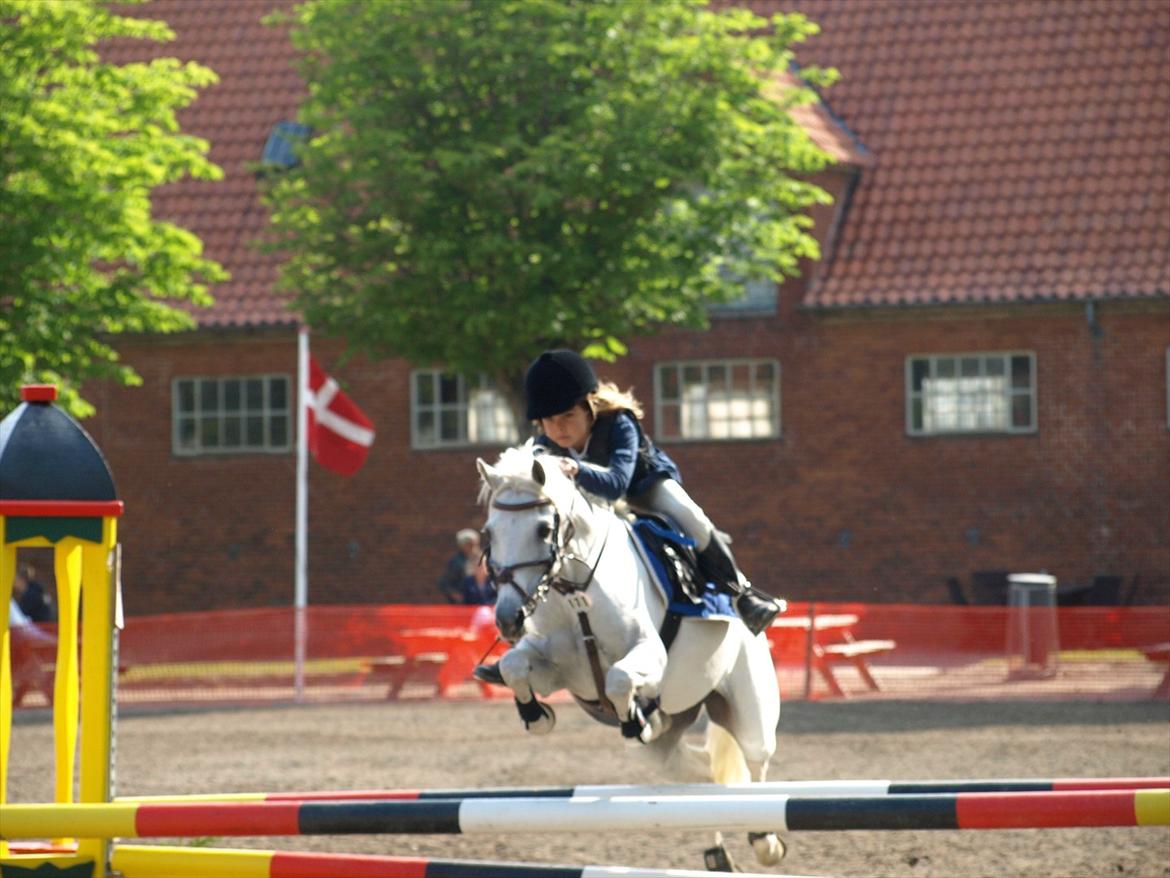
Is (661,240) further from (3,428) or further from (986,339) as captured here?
(3,428)

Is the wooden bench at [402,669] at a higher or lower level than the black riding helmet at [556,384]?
lower

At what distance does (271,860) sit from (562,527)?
163 centimetres

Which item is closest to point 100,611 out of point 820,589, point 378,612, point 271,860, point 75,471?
point 75,471

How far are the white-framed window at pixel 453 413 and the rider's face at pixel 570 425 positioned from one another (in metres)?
22.1

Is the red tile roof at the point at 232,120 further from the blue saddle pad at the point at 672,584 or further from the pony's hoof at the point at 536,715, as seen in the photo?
the pony's hoof at the point at 536,715

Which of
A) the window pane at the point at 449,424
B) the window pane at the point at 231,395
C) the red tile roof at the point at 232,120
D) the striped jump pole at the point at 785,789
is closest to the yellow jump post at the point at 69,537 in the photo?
the striped jump pole at the point at 785,789

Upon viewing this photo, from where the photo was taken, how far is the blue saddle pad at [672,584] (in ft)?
26.4

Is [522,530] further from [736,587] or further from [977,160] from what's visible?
[977,160]

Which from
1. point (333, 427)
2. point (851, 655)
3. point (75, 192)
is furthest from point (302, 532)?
point (851, 655)

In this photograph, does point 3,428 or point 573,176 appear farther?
point 573,176

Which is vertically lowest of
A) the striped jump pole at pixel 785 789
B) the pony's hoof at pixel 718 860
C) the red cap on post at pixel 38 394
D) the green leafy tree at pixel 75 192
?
the pony's hoof at pixel 718 860

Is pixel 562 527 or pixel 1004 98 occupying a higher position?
pixel 1004 98

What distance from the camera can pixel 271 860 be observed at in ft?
20.8

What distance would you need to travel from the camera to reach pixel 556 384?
7836mm
